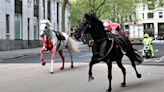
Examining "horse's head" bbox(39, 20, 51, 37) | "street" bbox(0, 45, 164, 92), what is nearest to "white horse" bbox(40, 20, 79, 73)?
"horse's head" bbox(39, 20, 51, 37)

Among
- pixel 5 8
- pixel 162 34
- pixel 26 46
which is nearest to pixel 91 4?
pixel 26 46

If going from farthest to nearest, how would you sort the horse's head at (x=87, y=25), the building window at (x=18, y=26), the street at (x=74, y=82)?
the building window at (x=18, y=26), the street at (x=74, y=82), the horse's head at (x=87, y=25)

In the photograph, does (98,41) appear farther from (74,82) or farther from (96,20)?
(74,82)

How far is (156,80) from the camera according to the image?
47.4 ft

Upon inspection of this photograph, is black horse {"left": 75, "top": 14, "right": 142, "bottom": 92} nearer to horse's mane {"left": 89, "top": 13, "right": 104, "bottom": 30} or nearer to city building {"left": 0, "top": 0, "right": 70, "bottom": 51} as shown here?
horse's mane {"left": 89, "top": 13, "right": 104, "bottom": 30}

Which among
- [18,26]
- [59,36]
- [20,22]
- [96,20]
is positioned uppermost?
[20,22]

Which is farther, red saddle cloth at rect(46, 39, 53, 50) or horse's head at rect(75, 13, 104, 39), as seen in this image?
red saddle cloth at rect(46, 39, 53, 50)

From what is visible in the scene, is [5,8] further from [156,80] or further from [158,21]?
[158,21]

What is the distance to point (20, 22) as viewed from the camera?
167 ft

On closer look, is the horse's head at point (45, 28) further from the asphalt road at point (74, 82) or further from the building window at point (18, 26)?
the building window at point (18, 26)

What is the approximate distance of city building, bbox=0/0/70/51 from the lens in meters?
45.4

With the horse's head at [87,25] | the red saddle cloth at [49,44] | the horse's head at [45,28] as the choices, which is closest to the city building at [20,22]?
the red saddle cloth at [49,44]

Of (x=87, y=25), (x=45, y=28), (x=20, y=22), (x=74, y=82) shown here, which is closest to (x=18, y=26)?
(x=20, y=22)

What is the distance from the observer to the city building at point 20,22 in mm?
45438
